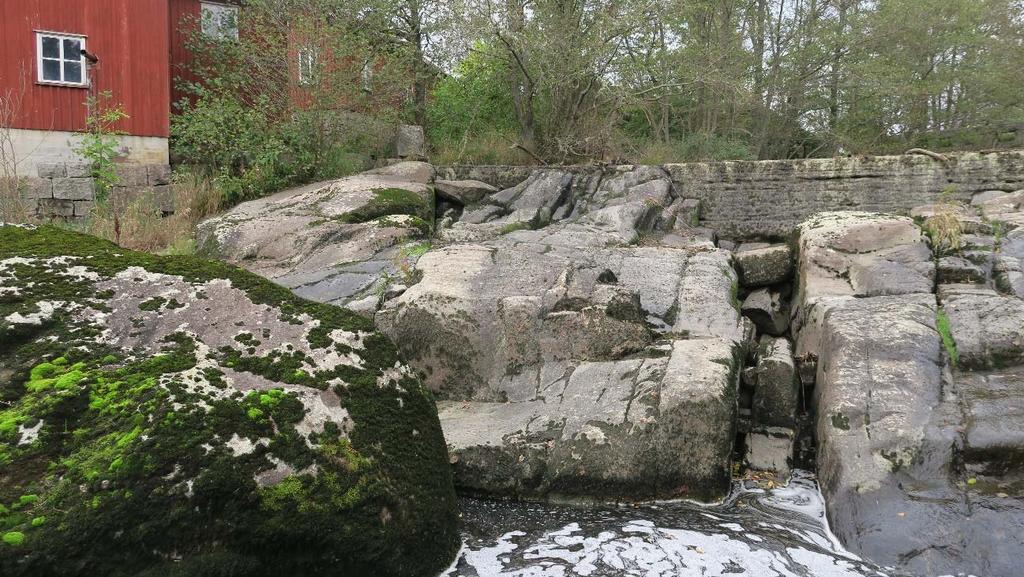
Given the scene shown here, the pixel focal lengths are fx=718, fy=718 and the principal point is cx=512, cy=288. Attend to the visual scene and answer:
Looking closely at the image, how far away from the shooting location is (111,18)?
14.1m

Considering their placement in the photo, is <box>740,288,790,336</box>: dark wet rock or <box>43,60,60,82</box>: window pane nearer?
<box>740,288,790,336</box>: dark wet rock

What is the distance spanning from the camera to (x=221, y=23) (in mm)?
15680

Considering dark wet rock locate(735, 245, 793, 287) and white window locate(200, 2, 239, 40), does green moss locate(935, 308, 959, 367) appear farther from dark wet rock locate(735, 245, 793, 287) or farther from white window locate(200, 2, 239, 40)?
white window locate(200, 2, 239, 40)

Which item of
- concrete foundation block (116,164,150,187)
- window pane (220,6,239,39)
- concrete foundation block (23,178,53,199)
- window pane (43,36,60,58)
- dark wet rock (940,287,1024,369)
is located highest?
window pane (220,6,239,39)

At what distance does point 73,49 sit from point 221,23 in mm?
3008

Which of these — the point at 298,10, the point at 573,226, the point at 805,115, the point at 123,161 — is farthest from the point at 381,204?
the point at 805,115

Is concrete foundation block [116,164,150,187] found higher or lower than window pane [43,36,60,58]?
lower

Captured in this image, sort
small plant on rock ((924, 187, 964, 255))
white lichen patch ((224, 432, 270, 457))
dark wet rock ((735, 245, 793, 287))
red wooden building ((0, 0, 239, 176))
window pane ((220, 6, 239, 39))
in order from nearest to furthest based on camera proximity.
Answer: white lichen patch ((224, 432, 270, 457)), small plant on rock ((924, 187, 964, 255)), dark wet rock ((735, 245, 793, 287)), red wooden building ((0, 0, 239, 176)), window pane ((220, 6, 239, 39))

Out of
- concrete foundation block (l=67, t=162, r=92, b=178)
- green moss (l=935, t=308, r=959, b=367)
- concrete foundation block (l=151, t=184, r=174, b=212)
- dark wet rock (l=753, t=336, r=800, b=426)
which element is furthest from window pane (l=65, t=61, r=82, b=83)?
green moss (l=935, t=308, r=959, b=367)

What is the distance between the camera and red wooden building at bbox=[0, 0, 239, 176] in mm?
13398

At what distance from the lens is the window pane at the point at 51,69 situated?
540 inches

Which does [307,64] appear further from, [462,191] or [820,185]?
[820,185]

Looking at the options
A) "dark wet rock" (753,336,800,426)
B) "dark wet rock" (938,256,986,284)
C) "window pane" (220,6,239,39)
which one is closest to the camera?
"dark wet rock" (753,336,800,426)

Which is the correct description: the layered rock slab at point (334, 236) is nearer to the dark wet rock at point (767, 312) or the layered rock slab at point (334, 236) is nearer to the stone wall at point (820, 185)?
the dark wet rock at point (767, 312)
